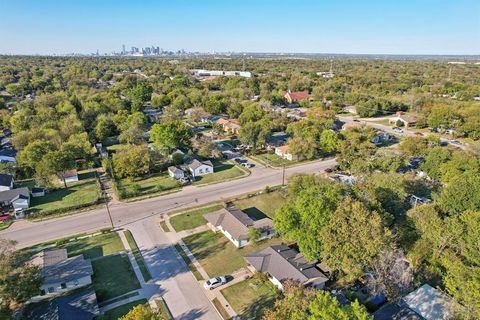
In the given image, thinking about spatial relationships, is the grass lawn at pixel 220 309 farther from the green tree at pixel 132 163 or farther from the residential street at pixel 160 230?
the green tree at pixel 132 163

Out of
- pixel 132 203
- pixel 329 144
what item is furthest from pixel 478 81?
pixel 132 203

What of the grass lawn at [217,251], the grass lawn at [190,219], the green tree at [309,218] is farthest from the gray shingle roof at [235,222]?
the green tree at [309,218]

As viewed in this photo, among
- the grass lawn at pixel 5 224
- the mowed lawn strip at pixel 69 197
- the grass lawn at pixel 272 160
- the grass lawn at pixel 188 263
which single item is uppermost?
the grass lawn at pixel 272 160

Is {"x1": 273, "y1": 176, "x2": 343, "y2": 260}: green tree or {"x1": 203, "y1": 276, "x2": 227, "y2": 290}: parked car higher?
{"x1": 273, "y1": 176, "x2": 343, "y2": 260}: green tree

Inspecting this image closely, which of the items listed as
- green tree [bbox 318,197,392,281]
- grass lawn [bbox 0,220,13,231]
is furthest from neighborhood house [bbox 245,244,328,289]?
grass lawn [bbox 0,220,13,231]

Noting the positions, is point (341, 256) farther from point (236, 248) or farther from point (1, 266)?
point (1, 266)

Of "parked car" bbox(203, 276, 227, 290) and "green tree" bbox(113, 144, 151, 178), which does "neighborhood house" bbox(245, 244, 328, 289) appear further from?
"green tree" bbox(113, 144, 151, 178)
